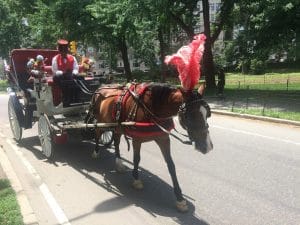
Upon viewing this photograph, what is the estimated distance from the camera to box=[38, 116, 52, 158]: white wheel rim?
32.7 feet

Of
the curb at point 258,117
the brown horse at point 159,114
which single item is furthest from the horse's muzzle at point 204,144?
the curb at point 258,117

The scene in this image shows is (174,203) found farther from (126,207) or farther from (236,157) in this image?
(236,157)

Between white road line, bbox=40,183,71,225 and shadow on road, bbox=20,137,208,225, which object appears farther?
shadow on road, bbox=20,137,208,225

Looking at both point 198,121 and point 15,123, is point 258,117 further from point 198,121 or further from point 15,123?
point 198,121

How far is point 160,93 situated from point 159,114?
310 millimetres

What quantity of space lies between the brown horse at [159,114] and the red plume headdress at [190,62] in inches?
9.0

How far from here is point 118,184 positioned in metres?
8.29

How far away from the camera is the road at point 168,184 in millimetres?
6652

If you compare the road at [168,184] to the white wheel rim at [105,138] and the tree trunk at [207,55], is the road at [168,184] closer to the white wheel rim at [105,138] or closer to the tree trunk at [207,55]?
the white wheel rim at [105,138]

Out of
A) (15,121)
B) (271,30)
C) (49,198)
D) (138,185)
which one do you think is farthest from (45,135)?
(271,30)

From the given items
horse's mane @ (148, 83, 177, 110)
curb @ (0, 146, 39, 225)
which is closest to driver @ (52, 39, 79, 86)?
curb @ (0, 146, 39, 225)

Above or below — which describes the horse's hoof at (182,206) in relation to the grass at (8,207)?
below

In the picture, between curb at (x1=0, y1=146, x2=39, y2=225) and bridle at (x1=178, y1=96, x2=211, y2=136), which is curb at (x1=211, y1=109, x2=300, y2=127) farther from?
bridle at (x1=178, y1=96, x2=211, y2=136)

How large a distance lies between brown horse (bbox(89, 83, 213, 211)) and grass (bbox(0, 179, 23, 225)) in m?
2.03
